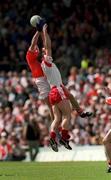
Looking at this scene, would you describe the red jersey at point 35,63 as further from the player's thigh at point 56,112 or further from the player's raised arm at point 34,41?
the player's thigh at point 56,112

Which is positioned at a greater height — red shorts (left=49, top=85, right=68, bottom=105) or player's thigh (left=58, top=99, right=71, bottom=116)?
red shorts (left=49, top=85, right=68, bottom=105)

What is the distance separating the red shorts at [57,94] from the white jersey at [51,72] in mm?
108

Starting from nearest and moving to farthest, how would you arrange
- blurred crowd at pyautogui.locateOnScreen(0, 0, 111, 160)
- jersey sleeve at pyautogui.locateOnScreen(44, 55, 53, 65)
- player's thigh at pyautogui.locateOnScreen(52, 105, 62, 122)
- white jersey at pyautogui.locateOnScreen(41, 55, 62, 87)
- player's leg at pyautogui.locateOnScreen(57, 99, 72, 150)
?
jersey sleeve at pyautogui.locateOnScreen(44, 55, 53, 65) < white jersey at pyautogui.locateOnScreen(41, 55, 62, 87) < player's leg at pyautogui.locateOnScreen(57, 99, 72, 150) < player's thigh at pyautogui.locateOnScreen(52, 105, 62, 122) < blurred crowd at pyautogui.locateOnScreen(0, 0, 111, 160)

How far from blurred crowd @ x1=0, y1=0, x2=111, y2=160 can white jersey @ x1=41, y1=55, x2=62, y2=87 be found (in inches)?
214

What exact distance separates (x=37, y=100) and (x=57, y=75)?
38.9 feet

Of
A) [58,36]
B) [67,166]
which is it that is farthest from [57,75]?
[58,36]

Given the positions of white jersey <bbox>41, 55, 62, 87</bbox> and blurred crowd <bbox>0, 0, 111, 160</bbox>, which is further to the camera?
blurred crowd <bbox>0, 0, 111, 160</bbox>

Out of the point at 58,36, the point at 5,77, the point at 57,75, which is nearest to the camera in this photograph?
the point at 57,75

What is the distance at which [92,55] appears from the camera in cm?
3653

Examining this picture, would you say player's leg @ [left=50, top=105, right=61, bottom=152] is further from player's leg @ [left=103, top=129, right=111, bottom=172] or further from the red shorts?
player's leg @ [left=103, top=129, right=111, bottom=172]

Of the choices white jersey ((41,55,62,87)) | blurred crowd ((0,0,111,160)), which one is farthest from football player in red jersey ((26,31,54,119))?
blurred crowd ((0,0,111,160))

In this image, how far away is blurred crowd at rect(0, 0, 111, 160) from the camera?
3094 centimetres

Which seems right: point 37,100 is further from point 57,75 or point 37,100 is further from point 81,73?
point 57,75

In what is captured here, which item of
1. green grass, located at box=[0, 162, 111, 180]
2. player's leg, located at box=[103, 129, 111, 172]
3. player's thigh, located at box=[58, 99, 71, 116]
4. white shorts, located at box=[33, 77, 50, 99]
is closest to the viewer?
green grass, located at box=[0, 162, 111, 180]
